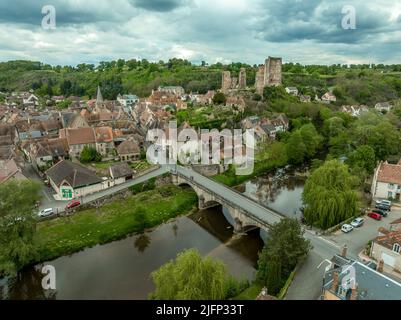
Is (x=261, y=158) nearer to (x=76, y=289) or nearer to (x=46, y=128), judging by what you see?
(x=76, y=289)

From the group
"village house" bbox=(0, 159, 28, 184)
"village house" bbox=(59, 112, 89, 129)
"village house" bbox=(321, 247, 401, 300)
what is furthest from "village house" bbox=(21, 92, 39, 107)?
"village house" bbox=(321, 247, 401, 300)

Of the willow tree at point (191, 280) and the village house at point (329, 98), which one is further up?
the village house at point (329, 98)

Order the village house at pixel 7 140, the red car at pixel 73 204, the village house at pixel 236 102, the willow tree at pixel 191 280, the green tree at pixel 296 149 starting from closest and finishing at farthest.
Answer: the willow tree at pixel 191 280, the red car at pixel 73 204, the village house at pixel 7 140, the green tree at pixel 296 149, the village house at pixel 236 102

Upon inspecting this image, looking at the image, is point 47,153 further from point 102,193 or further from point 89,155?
point 102,193

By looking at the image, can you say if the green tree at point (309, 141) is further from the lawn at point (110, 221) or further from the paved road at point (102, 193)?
the paved road at point (102, 193)

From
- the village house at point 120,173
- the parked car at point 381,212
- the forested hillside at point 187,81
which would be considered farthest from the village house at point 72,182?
the forested hillside at point 187,81

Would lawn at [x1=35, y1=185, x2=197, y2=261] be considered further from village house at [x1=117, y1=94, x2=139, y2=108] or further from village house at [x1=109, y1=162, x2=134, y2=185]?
village house at [x1=117, y1=94, x2=139, y2=108]

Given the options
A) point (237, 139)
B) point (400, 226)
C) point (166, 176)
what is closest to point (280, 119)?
point (237, 139)
